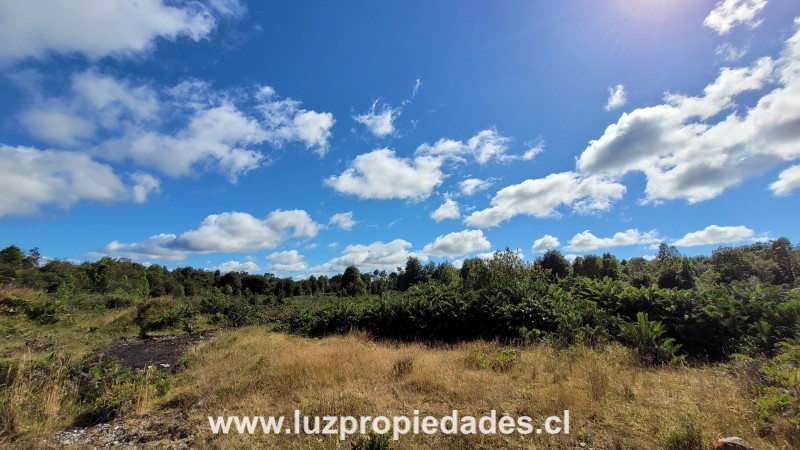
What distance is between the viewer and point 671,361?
733 centimetres

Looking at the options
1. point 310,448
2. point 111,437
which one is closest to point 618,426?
point 310,448

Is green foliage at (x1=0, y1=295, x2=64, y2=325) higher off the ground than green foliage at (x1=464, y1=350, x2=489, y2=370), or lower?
higher

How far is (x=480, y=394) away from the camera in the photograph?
576 centimetres

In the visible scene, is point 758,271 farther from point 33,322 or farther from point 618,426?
point 33,322

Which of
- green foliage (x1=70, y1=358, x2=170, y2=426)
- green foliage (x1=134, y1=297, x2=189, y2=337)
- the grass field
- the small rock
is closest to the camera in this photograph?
the small rock

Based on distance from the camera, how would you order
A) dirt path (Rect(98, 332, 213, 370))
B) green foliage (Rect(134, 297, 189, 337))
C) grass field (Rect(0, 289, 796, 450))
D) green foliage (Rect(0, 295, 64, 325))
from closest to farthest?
grass field (Rect(0, 289, 796, 450)), dirt path (Rect(98, 332, 213, 370)), green foliage (Rect(0, 295, 64, 325)), green foliage (Rect(134, 297, 189, 337))

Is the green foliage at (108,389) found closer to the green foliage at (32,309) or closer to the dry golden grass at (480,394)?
the dry golden grass at (480,394)

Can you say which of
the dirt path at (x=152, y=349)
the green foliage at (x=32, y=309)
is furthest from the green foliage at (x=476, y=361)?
the green foliage at (x=32, y=309)

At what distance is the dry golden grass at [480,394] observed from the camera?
4.38 m

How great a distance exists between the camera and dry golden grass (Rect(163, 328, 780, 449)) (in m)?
4.38

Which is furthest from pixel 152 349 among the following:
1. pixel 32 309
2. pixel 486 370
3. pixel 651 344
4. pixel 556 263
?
pixel 556 263

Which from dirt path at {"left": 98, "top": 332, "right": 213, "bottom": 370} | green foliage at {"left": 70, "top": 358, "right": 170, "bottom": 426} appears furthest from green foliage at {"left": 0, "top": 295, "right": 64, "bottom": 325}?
green foliage at {"left": 70, "top": 358, "right": 170, "bottom": 426}

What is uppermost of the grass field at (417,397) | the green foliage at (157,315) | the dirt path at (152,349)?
the green foliage at (157,315)

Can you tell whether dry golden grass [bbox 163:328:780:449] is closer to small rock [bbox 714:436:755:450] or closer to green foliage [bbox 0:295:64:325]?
small rock [bbox 714:436:755:450]
